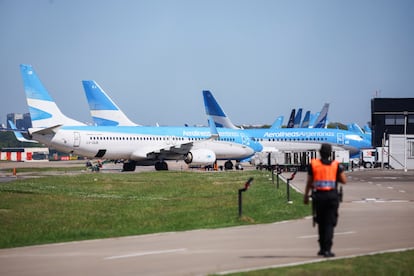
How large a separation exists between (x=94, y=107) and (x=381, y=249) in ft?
228

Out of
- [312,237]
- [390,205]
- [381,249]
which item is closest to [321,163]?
[381,249]

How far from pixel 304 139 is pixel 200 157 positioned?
17420 millimetres

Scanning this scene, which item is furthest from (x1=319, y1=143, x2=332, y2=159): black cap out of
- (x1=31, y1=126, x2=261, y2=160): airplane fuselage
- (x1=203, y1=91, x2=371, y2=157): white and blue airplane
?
(x1=203, y1=91, x2=371, y2=157): white and blue airplane

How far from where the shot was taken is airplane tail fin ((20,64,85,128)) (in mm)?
61656

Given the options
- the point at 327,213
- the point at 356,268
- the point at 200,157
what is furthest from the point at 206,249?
the point at 200,157

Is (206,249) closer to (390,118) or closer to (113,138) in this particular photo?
(113,138)

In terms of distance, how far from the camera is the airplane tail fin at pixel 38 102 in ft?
202

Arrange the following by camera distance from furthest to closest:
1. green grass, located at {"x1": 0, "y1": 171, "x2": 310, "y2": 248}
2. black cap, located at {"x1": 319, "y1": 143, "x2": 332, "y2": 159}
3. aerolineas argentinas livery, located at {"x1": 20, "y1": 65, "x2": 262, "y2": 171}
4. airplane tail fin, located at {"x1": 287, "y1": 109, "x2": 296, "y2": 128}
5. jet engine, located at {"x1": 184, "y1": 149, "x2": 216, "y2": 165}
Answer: airplane tail fin, located at {"x1": 287, "y1": 109, "x2": 296, "y2": 128} < jet engine, located at {"x1": 184, "y1": 149, "x2": 216, "y2": 165} < aerolineas argentinas livery, located at {"x1": 20, "y1": 65, "x2": 262, "y2": 171} < green grass, located at {"x1": 0, "y1": 171, "x2": 310, "y2": 248} < black cap, located at {"x1": 319, "y1": 143, "x2": 332, "y2": 159}

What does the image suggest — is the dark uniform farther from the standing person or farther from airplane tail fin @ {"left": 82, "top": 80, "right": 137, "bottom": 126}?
airplane tail fin @ {"left": 82, "top": 80, "right": 137, "bottom": 126}

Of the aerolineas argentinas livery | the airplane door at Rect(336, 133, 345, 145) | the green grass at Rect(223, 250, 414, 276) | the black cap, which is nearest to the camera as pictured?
the green grass at Rect(223, 250, 414, 276)

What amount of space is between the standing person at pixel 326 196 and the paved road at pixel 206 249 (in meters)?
0.39

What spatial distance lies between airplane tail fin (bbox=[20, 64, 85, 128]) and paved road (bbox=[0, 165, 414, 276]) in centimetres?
4350

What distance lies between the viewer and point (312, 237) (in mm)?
17500

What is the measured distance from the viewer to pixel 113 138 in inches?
2478
